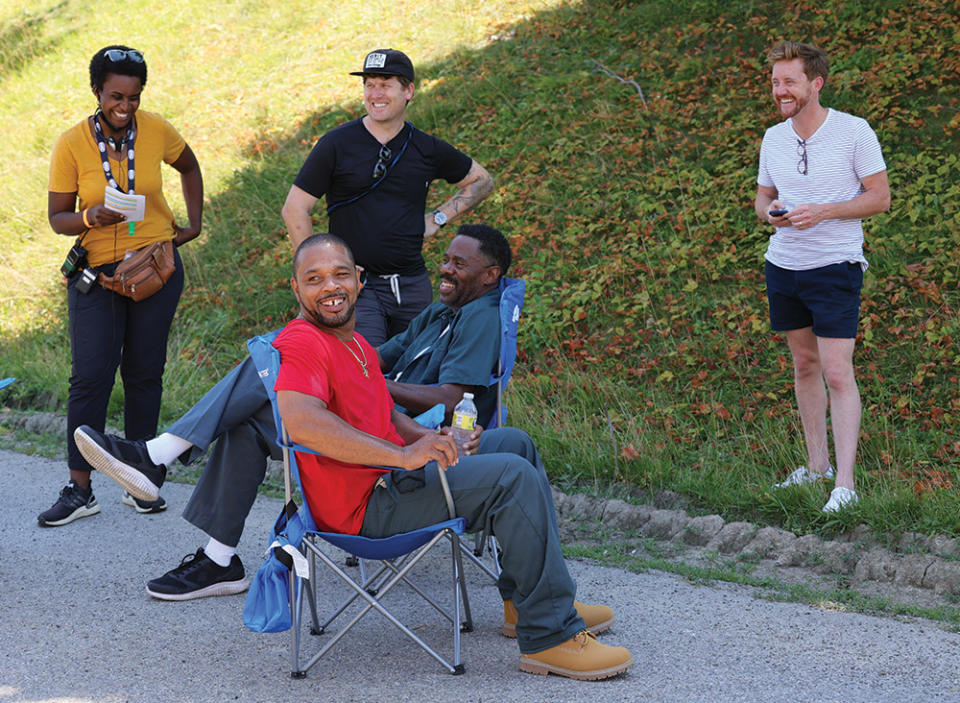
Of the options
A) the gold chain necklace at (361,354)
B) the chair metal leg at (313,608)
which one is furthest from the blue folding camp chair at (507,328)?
the chair metal leg at (313,608)

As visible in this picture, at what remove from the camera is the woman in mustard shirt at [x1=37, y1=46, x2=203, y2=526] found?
552 cm

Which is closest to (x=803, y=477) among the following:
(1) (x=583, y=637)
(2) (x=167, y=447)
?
(1) (x=583, y=637)

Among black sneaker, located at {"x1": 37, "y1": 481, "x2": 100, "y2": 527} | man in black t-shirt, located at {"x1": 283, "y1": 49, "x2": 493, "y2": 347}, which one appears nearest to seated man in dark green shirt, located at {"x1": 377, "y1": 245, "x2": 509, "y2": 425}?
man in black t-shirt, located at {"x1": 283, "y1": 49, "x2": 493, "y2": 347}

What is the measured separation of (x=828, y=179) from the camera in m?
5.34

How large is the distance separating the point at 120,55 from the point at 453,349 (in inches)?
94.6

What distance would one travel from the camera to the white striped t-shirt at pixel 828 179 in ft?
17.3

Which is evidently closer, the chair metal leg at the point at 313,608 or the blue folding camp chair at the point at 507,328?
the chair metal leg at the point at 313,608

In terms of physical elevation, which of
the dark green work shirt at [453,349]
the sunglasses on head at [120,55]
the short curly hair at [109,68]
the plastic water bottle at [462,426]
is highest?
the sunglasses on head at [120,55]

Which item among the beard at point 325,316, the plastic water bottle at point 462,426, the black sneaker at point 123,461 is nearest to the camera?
the beard at point 325,316

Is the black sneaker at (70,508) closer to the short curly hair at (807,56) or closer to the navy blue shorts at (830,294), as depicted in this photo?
the navy blue shorts at (830,294)

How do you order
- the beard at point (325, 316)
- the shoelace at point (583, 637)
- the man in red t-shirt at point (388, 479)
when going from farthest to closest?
the beard at point (325, 316)
the shoelace at point (583, 637)
the man in red t-shirt at point (388, 479)

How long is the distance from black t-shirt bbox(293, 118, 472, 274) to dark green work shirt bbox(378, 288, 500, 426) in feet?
1.67

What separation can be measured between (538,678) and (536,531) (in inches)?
21.3

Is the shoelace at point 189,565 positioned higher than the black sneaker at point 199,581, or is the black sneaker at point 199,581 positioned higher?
the shoelace at point 189,565
